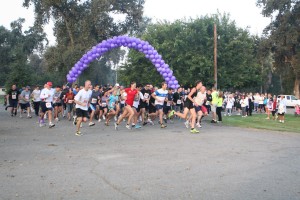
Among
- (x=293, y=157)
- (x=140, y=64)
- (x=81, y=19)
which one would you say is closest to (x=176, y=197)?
(x=293, y=157)

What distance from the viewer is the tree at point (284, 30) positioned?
146 feet

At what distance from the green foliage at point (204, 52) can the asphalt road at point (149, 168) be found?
24.7 m

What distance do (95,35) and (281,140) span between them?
112 ft

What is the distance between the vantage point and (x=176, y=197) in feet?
17.1

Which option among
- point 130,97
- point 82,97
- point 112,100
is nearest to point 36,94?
point 112,100

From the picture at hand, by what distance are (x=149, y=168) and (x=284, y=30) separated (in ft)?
140

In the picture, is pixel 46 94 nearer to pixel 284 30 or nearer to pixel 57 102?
pixel 57 102

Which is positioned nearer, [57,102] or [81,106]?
[81,106]

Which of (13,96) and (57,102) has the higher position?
(13,96)

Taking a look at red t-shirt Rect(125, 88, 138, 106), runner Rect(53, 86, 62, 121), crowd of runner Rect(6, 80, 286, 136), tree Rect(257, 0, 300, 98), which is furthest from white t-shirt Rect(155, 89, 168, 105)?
tree Rect(257, 0, 300, 98)

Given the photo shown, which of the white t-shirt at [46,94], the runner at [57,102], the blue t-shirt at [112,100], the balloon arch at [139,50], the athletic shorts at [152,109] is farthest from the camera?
the balloon arch at [139,50]

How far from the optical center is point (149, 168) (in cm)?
720

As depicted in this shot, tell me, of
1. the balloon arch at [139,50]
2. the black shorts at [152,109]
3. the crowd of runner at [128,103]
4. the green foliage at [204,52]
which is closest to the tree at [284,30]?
the green foliage at [204,52]

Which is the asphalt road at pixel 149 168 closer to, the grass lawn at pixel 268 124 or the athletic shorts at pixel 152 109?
the grass lawn at pixel 268 124
